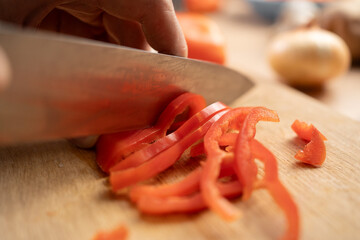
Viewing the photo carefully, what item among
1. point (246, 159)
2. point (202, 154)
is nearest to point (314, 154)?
point (246, 159)

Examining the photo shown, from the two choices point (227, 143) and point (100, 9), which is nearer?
point (227, 143)

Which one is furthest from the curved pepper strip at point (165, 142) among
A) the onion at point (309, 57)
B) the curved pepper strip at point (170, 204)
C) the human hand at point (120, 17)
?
the onion at point (309, 57)

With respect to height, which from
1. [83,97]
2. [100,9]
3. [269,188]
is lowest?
[269,188]

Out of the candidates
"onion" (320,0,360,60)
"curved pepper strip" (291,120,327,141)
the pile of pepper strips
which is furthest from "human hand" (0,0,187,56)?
"onion" (320,0,360,60)

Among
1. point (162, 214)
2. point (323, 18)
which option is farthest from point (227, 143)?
point (323, 18)

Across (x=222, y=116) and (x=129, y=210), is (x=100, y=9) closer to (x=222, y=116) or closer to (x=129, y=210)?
(x=222, y=116)

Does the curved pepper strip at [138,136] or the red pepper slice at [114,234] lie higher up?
the curved pepper strip at [138,136]

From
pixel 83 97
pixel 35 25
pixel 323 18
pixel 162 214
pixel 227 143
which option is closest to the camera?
pixel 162 214

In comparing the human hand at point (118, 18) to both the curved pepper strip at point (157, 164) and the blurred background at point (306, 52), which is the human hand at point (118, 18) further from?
the blurred background at point (306, 52)
